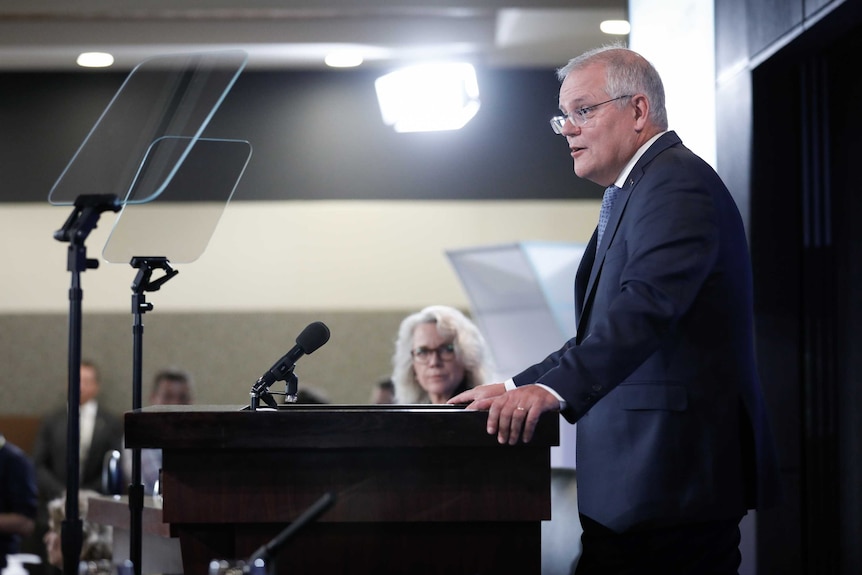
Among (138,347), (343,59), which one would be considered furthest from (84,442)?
(138,347)

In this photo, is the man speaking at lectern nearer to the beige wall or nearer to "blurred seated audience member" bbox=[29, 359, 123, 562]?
the beige wall

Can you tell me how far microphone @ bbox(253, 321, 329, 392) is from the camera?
1.72 m

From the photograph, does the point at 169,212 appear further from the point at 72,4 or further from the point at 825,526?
the point at 72,4

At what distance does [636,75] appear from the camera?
1928 mm

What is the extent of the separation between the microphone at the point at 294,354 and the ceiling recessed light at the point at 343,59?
4.74 meters

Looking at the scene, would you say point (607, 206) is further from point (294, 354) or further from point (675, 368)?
point (294, 354)

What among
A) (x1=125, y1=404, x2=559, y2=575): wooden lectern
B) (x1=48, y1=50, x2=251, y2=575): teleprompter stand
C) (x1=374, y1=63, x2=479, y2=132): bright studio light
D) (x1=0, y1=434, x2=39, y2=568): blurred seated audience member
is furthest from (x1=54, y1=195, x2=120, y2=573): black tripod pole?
(x1=374, y1=63, x2=479, y2=132): bright studio light

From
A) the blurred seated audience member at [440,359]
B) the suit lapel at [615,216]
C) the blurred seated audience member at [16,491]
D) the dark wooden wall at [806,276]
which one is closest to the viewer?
the suit lapel at [615,216]

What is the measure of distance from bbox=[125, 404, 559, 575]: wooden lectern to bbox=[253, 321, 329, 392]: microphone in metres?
0.16

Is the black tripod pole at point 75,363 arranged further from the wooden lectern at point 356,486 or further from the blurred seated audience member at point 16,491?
the blurred seated audience member at point 16,491

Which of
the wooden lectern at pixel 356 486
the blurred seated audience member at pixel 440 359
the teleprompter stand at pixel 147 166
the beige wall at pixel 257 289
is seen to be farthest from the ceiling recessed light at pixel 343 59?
the wooden lectern at pixel 356 486

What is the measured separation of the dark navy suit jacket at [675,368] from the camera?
5.45 ft

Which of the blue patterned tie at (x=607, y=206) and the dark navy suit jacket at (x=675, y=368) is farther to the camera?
the blue patterned tie at (x=607, y=206)

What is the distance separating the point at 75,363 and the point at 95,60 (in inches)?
198
